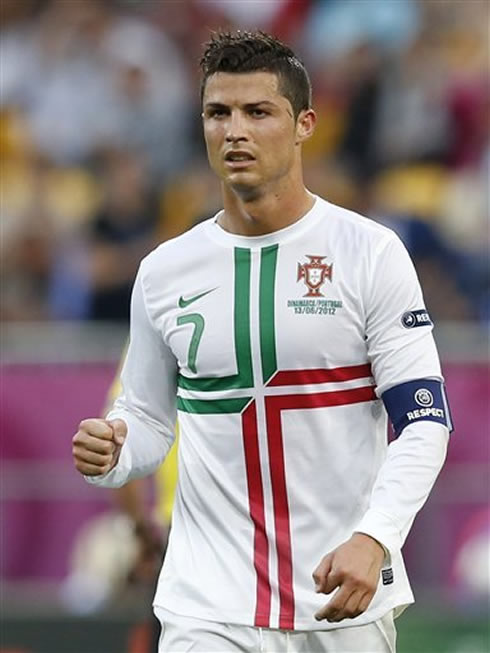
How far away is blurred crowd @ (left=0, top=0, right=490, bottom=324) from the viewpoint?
1127cm

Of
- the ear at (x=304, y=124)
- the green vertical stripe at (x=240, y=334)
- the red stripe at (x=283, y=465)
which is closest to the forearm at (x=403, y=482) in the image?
the red stripe at (x=283, y=465)

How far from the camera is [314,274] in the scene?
476cm

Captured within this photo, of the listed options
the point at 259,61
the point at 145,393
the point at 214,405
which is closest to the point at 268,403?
the point at 214,405

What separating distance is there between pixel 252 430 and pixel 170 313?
1.35 feet

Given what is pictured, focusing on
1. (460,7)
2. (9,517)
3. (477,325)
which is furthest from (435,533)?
(460,7)

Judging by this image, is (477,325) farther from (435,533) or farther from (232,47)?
(232,47)

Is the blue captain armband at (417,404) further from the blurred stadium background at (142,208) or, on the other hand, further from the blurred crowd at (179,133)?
the blurred crowd at (179,133)

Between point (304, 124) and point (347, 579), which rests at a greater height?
point (304, 124)

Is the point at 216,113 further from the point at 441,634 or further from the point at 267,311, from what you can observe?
the point at 441,634

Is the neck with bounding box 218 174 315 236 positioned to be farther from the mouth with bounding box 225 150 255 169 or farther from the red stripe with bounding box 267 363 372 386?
the red stripe with bounding box 267 363 372 386

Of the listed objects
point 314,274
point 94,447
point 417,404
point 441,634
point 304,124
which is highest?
point 304,124

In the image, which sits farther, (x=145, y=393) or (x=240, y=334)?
(x=145, y=393)

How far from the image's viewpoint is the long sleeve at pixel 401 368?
445cm

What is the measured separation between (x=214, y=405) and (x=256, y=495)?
0.27 m
